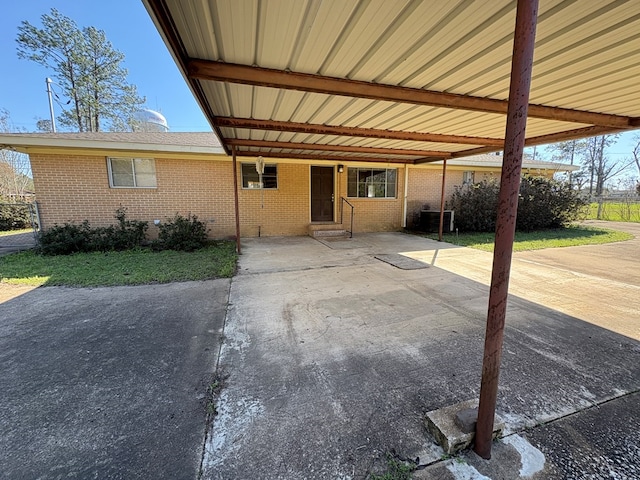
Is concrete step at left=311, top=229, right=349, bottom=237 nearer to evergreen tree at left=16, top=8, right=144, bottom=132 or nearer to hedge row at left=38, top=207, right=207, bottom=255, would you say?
hedge row at left=38, top=207, right=207, bottom=255

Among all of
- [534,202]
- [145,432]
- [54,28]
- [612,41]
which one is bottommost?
[145,432]

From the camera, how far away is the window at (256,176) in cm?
898

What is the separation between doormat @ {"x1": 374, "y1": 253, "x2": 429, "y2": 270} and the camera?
226 inches

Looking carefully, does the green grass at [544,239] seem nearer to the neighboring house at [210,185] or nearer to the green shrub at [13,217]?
the neighboring house at [210,185]

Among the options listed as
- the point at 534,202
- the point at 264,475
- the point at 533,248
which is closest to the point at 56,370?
the point at 264,475

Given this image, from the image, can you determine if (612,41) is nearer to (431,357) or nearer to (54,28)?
(431,357)

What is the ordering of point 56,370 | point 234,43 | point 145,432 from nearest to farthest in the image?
point 145,432 → point 56,370 → point 234,43

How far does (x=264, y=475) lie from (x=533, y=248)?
8903mm

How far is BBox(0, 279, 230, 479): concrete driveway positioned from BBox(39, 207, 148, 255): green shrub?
3543 mm

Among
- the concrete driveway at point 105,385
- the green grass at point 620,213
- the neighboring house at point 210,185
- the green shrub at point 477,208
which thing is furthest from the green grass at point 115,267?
the green grass at point 620,213

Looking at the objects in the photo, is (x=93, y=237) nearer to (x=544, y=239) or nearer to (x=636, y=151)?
(x=544, y=239)

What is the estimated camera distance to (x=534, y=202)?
10.9 metres

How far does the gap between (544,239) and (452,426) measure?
1008 centimetres

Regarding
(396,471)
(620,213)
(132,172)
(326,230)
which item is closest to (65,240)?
(132,172)
